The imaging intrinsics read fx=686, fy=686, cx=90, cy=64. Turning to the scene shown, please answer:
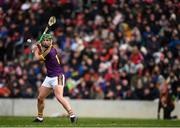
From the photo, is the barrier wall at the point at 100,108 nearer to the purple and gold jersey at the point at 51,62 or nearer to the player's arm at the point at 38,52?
the purple and gold jersey at the point at 51,62

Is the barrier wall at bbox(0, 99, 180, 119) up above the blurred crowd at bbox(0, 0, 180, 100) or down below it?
below

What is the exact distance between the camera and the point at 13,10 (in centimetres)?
3134

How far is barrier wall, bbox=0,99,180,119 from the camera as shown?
26562 millimetres

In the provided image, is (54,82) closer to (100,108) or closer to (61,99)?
(61,99)

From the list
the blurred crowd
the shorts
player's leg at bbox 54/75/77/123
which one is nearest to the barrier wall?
the blurred crowd

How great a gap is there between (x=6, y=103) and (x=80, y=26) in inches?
205

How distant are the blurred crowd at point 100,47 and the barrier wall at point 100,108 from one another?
35 centimetres

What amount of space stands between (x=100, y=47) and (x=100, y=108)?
273 cm

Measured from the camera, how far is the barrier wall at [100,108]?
26.6m

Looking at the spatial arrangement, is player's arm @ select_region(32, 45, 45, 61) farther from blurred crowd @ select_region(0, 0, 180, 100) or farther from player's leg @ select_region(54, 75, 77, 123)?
blurred crowd @ select_region(0, 0, 180, 100)

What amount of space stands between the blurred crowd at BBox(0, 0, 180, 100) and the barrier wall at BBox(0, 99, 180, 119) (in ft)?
1.14

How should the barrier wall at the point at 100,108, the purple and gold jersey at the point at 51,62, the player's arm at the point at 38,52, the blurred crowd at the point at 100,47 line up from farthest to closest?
the blurred crowd at the point at 100,47, the barrier wall at the point at 100,108, the purple and gold jersey at the point at 51,62, the player's arm at the point at 38,52

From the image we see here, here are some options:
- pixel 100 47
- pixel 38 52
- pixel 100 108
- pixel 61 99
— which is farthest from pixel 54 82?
pixel 100 47

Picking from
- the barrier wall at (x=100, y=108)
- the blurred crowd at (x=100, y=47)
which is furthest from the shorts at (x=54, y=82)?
the barrier wall at (x=100, y=108)
